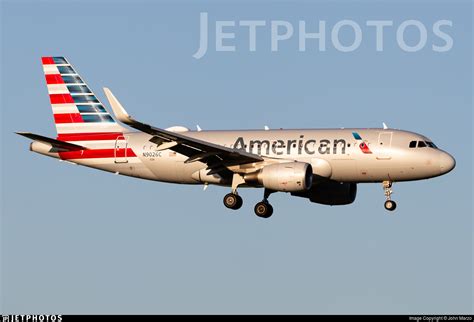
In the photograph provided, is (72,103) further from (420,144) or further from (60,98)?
(420,144)

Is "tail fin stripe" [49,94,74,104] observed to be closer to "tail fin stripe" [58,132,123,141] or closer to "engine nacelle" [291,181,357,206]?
"tail fin stripe" [58,132,123,141]

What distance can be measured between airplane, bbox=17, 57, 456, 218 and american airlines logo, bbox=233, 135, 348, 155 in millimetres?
55

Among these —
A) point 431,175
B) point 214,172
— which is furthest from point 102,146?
point 431,175

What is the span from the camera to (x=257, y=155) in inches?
2707

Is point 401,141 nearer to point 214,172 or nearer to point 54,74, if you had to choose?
point 214,172

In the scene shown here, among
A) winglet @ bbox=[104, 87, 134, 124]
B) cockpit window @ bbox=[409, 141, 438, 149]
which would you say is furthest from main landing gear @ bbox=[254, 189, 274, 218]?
winglet @ bbox=[104, 87, 134, 124]

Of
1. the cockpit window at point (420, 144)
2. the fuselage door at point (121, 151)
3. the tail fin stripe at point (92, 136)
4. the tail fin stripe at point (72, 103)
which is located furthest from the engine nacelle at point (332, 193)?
the tail fin stripe at point (72, 103)

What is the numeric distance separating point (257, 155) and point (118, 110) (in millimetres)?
10250

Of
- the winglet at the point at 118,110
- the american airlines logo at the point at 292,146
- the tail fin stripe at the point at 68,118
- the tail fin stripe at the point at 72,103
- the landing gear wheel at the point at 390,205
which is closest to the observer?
the winglet at the point at 118,110

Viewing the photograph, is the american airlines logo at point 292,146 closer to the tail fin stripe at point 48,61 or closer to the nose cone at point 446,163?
the nose cone at point 446,163

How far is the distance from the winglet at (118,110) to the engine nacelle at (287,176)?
9305mm

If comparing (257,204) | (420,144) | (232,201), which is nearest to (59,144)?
(232,201)

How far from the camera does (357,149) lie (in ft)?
219

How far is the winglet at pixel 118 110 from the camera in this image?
6025 centimetres
